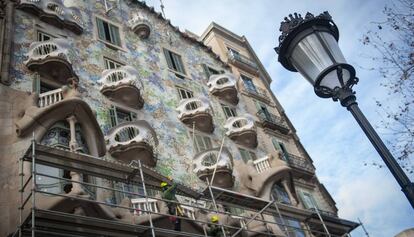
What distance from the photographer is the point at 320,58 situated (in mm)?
8078

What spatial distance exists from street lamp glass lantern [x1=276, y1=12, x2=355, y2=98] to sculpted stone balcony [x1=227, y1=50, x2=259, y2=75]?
77.7ft

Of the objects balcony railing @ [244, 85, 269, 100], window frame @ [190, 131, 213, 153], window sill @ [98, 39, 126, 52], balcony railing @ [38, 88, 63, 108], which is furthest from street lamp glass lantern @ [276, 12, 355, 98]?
balcony railing @ [244, 85, 269, 100]

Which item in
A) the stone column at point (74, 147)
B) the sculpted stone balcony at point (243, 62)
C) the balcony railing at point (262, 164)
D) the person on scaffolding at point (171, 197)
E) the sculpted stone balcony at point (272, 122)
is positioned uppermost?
the sculpted stone balcony at point (243, 62)

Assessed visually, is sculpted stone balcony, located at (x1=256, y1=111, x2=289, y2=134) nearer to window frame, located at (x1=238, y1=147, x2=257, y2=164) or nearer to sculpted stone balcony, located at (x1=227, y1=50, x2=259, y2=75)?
window frame, located at (x1=238, y1=147, x2=257, y2=164)

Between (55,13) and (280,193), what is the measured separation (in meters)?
14.0

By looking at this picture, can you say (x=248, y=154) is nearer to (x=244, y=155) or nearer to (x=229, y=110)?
(x=244, y=155)

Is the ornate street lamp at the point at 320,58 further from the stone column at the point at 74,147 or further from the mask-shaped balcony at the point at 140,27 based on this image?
the mask-shaped balcony at the point at 140,27

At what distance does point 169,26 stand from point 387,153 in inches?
938

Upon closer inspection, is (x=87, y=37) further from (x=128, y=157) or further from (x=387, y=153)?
(x=387, y=153)

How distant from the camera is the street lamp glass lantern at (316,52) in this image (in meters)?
7.99

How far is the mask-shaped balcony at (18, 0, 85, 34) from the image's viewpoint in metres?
20.2

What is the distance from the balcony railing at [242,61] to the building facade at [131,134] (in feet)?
0.95

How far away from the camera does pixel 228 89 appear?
26969 millimetres

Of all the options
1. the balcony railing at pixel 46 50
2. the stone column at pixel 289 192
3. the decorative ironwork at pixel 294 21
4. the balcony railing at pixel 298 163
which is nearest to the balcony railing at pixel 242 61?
the balcony railing at pixel 298 163
